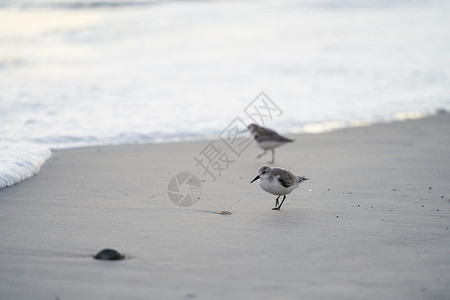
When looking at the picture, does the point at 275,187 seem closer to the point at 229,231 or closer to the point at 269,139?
the point at 229,231

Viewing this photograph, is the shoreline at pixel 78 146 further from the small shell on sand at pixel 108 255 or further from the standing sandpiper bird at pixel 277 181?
the standing sandpiper bird at pixel 277 181

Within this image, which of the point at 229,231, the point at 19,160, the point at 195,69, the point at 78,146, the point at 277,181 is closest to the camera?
the point at 229,231

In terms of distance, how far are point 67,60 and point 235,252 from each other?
11663 millimetres

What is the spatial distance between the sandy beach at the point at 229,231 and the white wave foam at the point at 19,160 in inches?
5.4

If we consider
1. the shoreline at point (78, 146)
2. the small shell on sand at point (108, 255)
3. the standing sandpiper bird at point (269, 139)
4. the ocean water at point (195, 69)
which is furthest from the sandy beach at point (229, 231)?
the ocean water at point (195, 69)

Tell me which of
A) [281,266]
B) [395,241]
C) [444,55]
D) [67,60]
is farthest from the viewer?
[444,55]

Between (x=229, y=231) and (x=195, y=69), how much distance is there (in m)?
9.81

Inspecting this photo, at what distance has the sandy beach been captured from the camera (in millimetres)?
4527

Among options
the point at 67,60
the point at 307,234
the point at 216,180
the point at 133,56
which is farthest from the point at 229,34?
the point at 307,234

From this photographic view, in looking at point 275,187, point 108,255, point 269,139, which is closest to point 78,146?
point 269,139

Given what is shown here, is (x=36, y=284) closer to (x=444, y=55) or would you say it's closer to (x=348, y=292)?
(x=348, y=292)

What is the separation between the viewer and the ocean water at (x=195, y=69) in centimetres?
1063

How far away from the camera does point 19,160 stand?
25.7 ft

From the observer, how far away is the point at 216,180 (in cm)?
789
